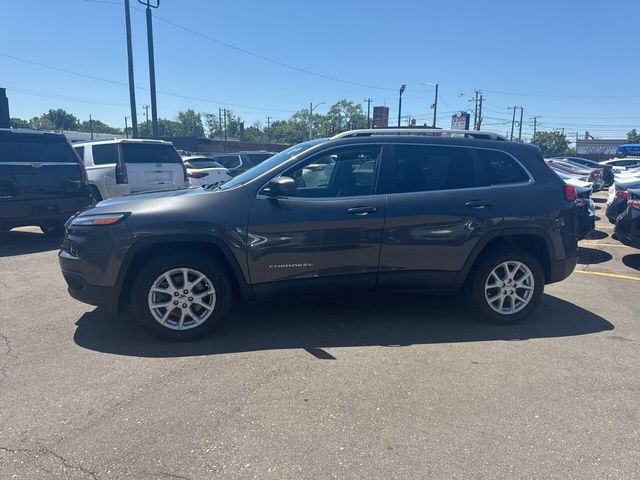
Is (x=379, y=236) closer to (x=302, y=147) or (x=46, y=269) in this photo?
(x=302, y=147)

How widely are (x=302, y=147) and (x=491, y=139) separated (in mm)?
1930

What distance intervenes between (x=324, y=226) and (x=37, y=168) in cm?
594

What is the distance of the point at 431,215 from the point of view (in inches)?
170

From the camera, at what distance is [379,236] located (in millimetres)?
4219

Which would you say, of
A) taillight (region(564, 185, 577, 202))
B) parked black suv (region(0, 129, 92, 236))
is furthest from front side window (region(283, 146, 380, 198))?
parked black suv (region(0, 129, 92, 236))

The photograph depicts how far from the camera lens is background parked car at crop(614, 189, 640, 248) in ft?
22.2

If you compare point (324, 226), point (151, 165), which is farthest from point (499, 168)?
point (151, 165)

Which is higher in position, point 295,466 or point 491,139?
point 491,139

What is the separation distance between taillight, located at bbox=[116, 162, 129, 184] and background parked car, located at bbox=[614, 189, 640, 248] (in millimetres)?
8766

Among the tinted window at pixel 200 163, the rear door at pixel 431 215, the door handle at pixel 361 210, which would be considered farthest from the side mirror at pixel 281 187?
the tinted window at pixel 200 163

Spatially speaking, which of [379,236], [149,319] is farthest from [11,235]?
[379,236]

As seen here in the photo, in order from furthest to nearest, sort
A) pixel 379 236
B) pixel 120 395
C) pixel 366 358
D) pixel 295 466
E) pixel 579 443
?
pixel 379 236
pixel 366 358
pixel 120 395
pixel 579 443
pixel 295 466

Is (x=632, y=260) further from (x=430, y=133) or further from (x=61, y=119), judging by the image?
(x=61, y=119)

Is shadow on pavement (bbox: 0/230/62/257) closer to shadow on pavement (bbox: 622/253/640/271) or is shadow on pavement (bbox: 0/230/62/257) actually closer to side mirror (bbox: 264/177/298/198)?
side mirror (bbox: 264/177/298/198)
